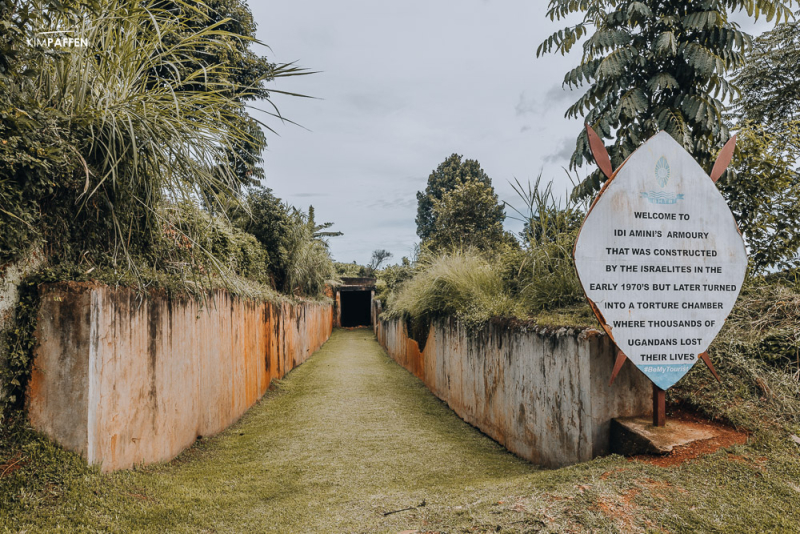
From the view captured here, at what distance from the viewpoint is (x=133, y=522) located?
8.10 feet

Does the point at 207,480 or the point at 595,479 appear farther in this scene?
the point at 207,480

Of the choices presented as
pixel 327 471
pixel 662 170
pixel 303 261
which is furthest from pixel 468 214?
pixel 327 471

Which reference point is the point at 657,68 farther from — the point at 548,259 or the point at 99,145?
the point at 99,145

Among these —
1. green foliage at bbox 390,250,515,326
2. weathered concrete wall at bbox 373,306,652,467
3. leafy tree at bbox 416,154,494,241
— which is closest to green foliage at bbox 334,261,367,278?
leafy tree at bbox 416,154,494,241

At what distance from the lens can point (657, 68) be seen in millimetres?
5934

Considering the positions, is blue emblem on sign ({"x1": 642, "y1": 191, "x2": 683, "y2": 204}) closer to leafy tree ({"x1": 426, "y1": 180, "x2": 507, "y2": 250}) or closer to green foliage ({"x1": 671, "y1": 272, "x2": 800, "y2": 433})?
green foliage ({"x1": 671, "y1": 272, "x2": 800, "y2": 433})

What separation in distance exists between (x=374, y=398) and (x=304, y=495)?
3603mm

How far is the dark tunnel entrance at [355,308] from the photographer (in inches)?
1184

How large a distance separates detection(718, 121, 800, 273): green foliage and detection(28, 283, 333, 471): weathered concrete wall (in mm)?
5514

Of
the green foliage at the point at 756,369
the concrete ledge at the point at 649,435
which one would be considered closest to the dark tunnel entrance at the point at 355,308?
the green foliage at the point at 756,369

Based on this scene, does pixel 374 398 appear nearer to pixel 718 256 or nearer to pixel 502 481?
pixel 502 481

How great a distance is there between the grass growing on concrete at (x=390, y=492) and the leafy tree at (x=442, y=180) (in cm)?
2730

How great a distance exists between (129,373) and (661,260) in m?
3.84

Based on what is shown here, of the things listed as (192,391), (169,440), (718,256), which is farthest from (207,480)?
(718,256)
